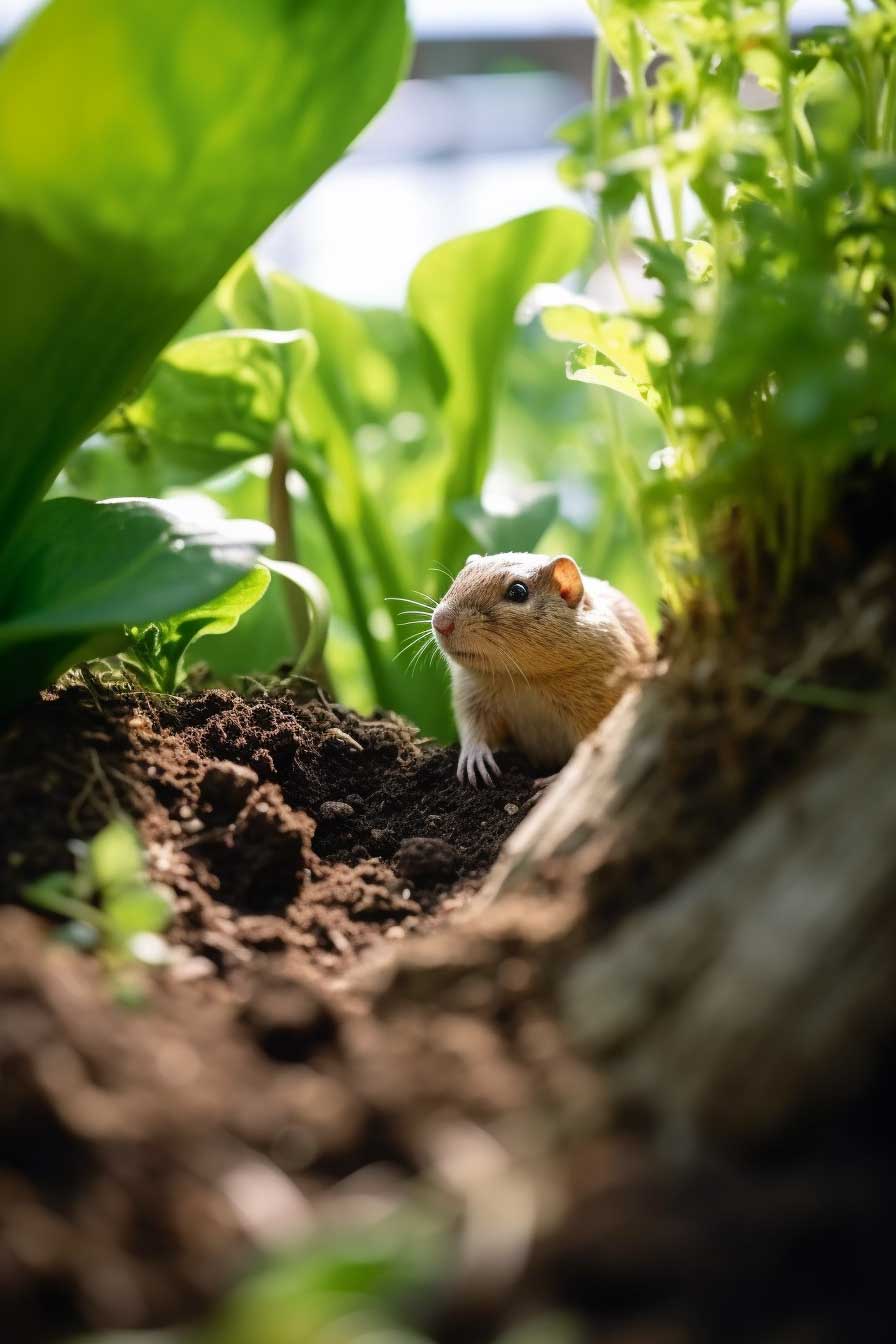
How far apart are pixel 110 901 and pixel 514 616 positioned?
128cm

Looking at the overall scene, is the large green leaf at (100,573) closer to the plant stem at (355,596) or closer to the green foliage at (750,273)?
the green foliage at (750,273)

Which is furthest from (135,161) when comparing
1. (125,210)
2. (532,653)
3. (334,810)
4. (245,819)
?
(532,653)

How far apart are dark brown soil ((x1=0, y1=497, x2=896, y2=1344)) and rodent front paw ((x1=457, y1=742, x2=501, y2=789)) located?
0.54m

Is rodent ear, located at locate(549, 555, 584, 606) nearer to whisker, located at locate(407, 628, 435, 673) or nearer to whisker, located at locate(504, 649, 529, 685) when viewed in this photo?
whisker, located at locate(504, 649, 529, 685)

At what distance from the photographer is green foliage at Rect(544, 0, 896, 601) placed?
902 mm

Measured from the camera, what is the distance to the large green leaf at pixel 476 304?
222 cm

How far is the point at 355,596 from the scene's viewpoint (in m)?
2.49

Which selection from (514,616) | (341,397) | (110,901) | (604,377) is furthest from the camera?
(341,397)

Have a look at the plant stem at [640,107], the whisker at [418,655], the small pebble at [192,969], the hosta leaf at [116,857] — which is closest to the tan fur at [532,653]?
the whisker at [418,655]

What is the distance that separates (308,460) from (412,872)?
3.98 ft

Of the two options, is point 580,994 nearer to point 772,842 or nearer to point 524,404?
point 772,842

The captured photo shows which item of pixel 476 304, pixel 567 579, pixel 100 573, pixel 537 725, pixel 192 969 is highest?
pixel 476 304

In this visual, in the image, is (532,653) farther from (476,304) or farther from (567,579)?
(476,304)

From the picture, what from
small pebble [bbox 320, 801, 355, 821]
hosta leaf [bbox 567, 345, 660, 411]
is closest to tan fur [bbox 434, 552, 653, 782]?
small pebble [bbox 320, 801, 355, 821]
